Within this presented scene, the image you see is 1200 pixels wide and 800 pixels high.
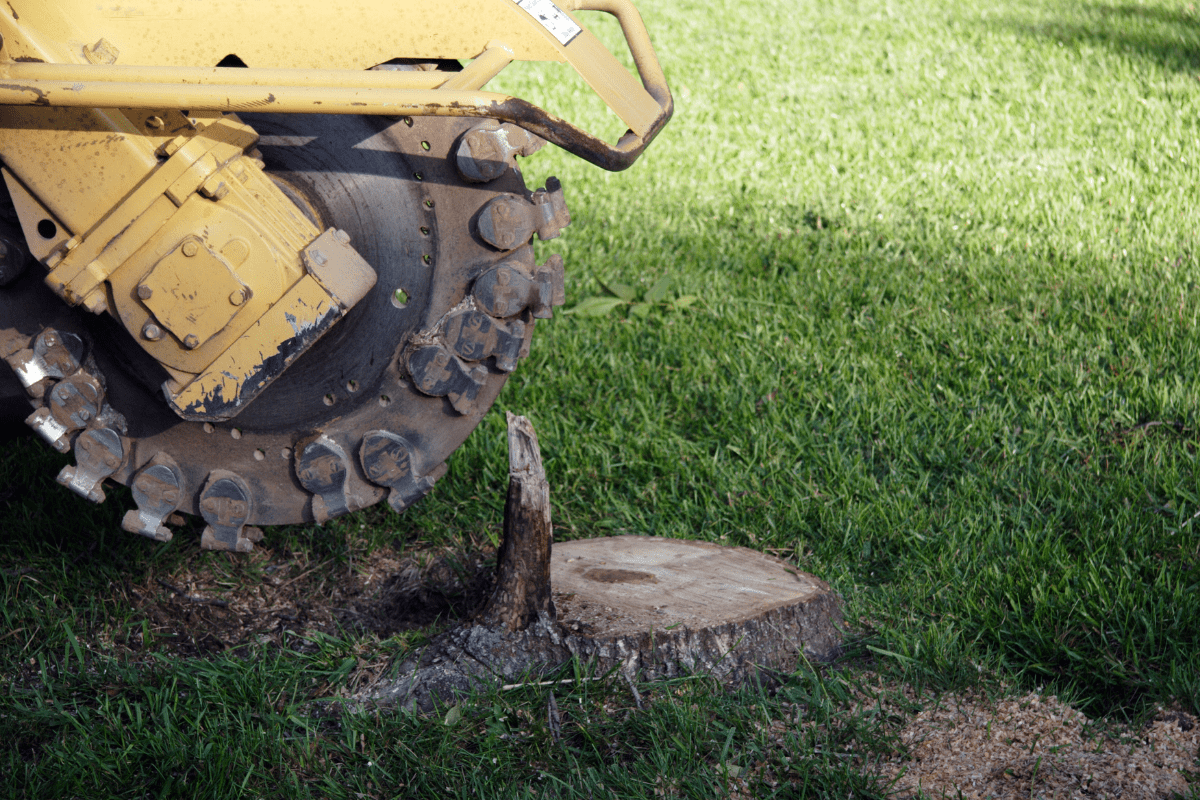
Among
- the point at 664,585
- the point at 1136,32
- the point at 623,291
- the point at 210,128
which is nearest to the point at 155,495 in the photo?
the point at 210,128

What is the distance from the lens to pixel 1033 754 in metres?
1.87

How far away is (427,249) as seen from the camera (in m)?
2.05

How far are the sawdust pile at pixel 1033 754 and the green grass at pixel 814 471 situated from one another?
0.07 m

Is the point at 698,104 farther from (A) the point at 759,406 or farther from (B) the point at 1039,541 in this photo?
(B) the point at 1039,541

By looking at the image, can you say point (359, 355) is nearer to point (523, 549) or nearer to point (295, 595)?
point (523, 549)

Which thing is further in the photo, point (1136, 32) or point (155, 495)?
point (1136, 32)

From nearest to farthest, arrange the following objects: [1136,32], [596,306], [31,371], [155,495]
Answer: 1. [31,371]
2. [155,495]
3. [596,306]
4. [1136,32]

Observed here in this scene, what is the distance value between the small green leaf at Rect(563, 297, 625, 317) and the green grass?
0.04m

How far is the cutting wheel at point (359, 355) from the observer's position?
2002 mm

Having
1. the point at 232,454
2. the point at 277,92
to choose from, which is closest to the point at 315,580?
the point at 232,454

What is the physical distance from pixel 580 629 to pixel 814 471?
3.33 ft

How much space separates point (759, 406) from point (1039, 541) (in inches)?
37.0

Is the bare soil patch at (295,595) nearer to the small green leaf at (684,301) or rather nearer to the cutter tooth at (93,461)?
the cutter tooth at (93,461)

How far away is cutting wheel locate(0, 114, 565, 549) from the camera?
2.00 meters
